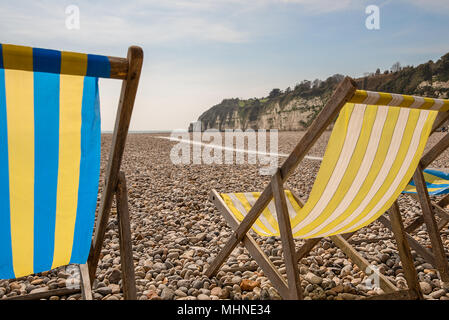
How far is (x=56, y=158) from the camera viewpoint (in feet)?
4.34

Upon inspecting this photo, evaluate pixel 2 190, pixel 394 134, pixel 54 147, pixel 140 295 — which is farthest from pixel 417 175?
pixel 2 190

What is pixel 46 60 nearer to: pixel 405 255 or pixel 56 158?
pixel 56 158

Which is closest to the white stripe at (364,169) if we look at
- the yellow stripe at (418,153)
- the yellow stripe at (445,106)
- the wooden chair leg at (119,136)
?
the yellow stripe at (418,153)

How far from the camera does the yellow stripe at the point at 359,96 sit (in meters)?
1.38

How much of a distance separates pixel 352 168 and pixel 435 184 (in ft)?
5.62

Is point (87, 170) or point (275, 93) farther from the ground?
point (275, 93)

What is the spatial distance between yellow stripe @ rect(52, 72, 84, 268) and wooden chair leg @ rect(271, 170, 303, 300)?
81cm

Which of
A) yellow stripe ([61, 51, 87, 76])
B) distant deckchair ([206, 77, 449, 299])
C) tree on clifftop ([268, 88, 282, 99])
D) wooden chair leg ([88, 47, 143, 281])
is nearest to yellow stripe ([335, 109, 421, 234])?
distant deckchair ([206, 77, 449, 299])

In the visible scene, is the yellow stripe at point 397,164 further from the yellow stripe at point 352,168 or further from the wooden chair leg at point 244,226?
the wooden chair leg at point 244,226

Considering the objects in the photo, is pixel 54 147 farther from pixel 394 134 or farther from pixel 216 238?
pixel 216 238

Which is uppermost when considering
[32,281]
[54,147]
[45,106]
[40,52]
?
[40,52]

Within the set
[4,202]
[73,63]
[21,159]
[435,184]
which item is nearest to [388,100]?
[73,63]
